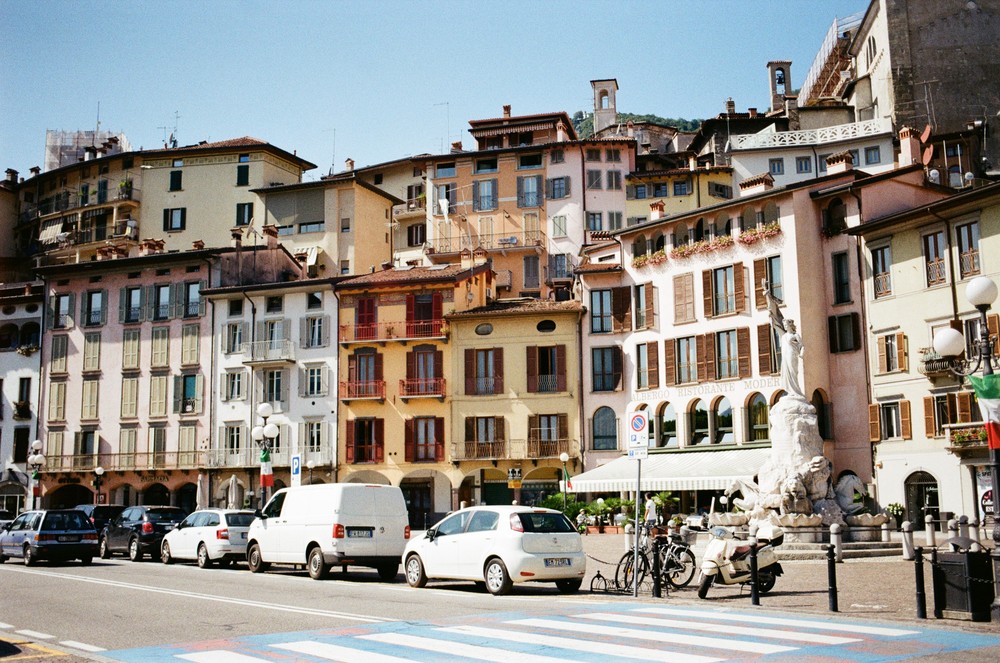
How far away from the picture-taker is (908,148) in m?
44.4

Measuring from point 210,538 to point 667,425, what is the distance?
2456cm

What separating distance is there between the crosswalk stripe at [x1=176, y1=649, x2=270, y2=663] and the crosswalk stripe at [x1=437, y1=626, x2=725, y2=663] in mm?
2736

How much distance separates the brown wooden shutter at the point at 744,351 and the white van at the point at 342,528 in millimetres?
23786

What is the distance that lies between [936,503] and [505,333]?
21.1 meters

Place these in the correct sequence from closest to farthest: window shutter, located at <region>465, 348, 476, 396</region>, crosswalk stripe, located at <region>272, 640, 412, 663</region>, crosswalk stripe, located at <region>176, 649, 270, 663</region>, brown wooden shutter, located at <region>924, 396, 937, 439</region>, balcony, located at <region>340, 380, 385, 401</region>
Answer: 1. crosswalk stripe, located at <region>272, 640, 412, 663</region>
2. crosswalk stripe, located at <region>176, 649, 270, 663</region>
3. brown wooden shutter, located at <region>924, 396, 937, 439</region>
4. window shutter, located at <region>465, 348, 476, 396</region>
5. balcony, located at <region>340, 380, 385, 401</region>

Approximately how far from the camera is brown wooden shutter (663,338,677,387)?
46.3 metres

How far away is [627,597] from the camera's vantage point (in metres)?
17.1

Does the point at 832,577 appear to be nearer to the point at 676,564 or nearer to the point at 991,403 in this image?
the point at 991,403

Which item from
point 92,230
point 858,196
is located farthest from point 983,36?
point 92,230

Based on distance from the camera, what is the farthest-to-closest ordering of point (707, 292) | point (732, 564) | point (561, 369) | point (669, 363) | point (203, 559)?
point (561, 369), point (669, 363), point (707, 292), point (203, 559), point (732, 564)

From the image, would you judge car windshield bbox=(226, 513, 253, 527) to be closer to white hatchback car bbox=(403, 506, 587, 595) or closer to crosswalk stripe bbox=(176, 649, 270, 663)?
white hatchback car bbox=(403, 506, 587, 595)

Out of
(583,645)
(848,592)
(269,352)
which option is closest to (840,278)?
(848,592)

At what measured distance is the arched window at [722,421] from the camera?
1740 inches

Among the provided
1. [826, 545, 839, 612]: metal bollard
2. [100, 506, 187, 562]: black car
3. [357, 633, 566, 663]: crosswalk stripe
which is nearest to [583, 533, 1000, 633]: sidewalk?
[826, 545, 839, 612]: metal bollard
